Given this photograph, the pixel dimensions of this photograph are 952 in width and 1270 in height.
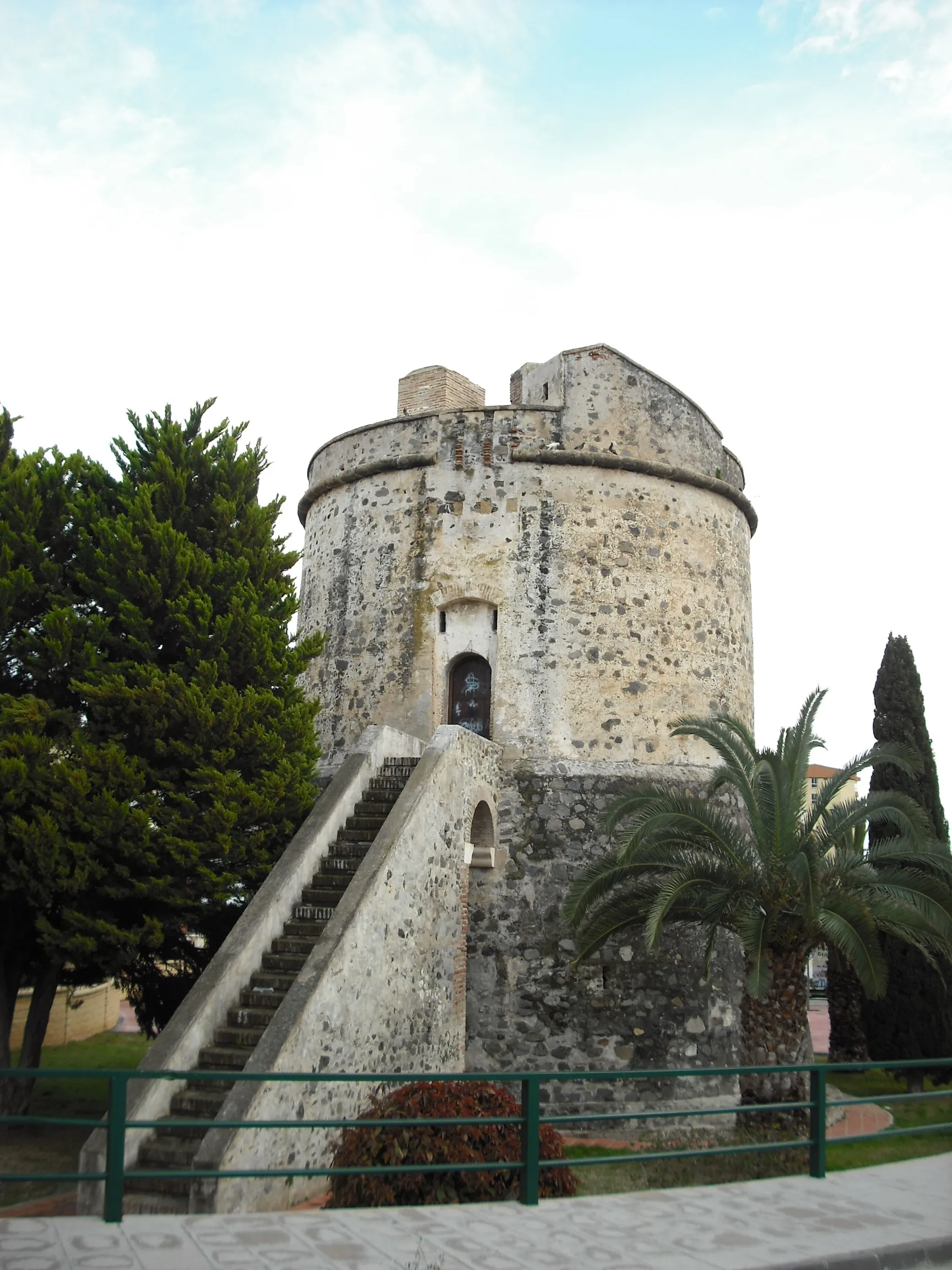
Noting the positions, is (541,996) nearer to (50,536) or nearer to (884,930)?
(884,930)

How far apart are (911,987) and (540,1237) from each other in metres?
13.2

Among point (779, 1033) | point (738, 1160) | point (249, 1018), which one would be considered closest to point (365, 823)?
point (249, 1018)

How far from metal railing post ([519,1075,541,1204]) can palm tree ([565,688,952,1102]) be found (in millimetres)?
4396

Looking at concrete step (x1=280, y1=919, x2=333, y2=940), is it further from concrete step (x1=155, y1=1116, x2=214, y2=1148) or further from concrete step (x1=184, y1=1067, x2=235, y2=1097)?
concrete step (x1=155, y1=1116, x2=214, y2=1148)

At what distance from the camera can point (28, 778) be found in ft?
33.2

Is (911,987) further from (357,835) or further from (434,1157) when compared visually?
(434,1157)

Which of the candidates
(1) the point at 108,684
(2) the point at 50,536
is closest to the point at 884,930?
(1) the point at 108,684

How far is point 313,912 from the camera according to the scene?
10211 millimetres

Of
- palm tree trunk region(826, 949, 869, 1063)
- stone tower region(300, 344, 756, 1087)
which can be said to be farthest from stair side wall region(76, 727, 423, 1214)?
palm tree trunk region(826, 949, 869, 1063)

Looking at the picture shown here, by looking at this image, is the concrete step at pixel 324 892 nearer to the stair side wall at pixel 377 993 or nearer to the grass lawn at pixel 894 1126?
the stair side wall at pixel 377 993

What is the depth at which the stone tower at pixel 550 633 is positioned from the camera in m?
13.1

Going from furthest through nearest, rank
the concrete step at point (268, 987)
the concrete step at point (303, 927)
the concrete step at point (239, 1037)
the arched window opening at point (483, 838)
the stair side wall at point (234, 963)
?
the arched window opening at point (483, 838) → the concrete step at point (303, 927) → the concrete step at point (268, 987) → the concrete step at point (239, 1037) → the stair side wall at point (234, 963)

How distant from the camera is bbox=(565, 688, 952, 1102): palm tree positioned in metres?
11.3

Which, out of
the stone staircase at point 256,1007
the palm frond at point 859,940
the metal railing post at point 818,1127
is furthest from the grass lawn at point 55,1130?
the palm frond at point 859,940
